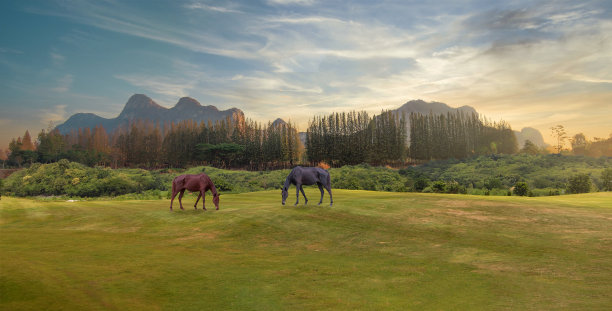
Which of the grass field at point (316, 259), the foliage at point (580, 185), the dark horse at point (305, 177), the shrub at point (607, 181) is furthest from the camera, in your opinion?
the shrub at point (607, 181)

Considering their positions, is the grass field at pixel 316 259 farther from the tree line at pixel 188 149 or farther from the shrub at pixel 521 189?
the tree line at pixel 188 149

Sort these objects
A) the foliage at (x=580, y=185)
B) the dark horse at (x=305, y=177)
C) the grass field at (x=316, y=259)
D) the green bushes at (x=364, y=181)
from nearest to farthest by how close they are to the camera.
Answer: the grass field at (x=316, y=259) → the dark horse at (x=305, y=177) → the foliage at (x=580, y=185) → the green bushes at (x=364, y=181)

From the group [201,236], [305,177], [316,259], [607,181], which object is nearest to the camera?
[316,259]

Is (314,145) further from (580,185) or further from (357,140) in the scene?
(580,185)

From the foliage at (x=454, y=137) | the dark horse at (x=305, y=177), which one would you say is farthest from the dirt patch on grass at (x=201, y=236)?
the foliage at (x=454, y=137)

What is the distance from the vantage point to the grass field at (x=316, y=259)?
6.71 metres

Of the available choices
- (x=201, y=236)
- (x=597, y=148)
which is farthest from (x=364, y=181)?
(x=597, y=148)

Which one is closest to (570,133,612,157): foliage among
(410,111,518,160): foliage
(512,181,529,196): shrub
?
(410,111,518,160): foliage

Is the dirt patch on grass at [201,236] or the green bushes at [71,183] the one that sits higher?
the green bushes at [71,183]

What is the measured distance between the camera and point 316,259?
10266 mm

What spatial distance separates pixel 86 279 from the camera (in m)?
7.36

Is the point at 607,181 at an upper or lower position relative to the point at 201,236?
upper

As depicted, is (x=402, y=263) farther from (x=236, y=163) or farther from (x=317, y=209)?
(x=236, y=163)

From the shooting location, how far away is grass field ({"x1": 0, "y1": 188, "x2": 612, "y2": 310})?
671cm
